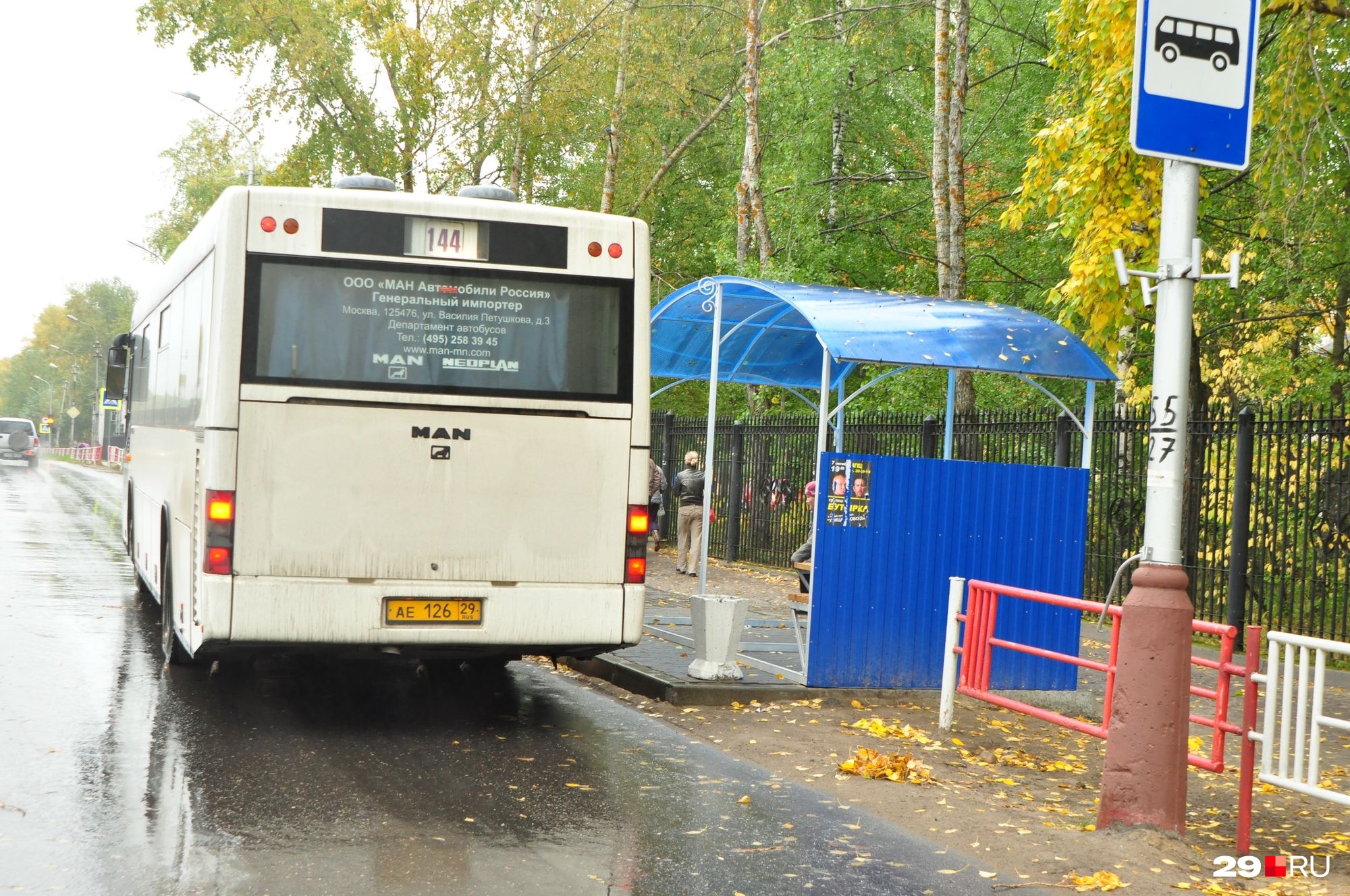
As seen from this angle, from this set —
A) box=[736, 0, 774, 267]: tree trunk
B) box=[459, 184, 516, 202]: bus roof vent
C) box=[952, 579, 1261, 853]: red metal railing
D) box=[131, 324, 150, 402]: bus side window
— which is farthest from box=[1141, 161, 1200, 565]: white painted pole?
box=[736, 0, 774, 267]: tree trunk

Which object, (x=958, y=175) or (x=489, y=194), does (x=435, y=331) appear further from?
(x=958, y=175)

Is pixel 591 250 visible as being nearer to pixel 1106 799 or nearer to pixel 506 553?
pixel 506 553

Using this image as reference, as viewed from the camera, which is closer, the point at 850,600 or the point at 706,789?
the point at 706,789

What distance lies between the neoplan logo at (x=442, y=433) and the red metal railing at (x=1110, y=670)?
3352 millimetres

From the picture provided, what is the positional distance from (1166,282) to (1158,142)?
2.10 ft

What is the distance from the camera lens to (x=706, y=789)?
24.2 feet

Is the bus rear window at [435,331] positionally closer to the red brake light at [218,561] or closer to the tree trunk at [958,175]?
the red brake light at [218,561]

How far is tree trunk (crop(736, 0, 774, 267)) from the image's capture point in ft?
85.6

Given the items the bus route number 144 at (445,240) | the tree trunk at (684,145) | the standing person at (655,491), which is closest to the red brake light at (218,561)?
the bus route number 144 at (445,240)

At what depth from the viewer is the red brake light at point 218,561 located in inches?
319

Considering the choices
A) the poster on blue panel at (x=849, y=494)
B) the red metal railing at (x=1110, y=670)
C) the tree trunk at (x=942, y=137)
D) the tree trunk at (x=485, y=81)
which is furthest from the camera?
the tree trunk at (x=485, y=81)

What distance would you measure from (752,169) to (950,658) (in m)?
19.1

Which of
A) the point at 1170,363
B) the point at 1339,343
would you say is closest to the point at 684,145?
the point at 1339,343

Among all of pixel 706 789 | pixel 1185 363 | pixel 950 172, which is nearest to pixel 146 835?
pixel 706 789
